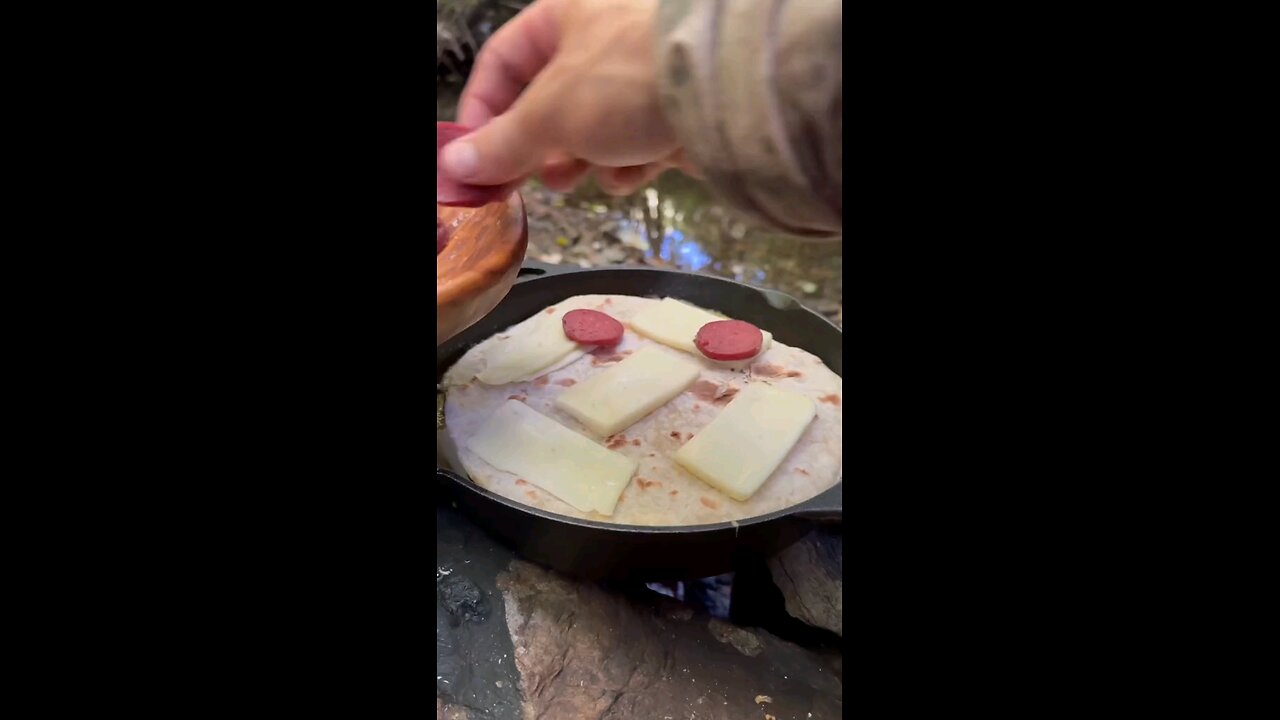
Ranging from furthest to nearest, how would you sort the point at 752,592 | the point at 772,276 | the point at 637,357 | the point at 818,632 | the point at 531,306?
the point at 772,276
the point at 531,306
the point at 637,357
the point at 752,592
the point at 818,632

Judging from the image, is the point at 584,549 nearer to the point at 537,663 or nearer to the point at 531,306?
the point at 537,663

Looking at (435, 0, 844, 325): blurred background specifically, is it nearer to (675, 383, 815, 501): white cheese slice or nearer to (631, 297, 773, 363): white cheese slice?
(631, 297, 773, 363): white cheese slice

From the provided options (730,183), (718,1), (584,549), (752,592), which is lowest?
(752,592)

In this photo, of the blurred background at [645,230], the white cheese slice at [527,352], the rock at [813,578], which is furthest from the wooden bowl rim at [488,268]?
the blurred background at [645,230]

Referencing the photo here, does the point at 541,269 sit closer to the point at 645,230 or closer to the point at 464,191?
the point at 464,191

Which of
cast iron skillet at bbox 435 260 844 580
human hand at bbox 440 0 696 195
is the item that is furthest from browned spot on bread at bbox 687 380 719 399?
human hand at bbox 440 0 696 195

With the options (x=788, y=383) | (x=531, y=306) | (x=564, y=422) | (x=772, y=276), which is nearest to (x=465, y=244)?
(x=564, y=422)

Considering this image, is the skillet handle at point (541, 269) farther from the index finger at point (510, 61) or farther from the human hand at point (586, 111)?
the human hand at point (586, 111)

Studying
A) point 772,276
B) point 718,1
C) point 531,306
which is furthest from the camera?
point 772,276
